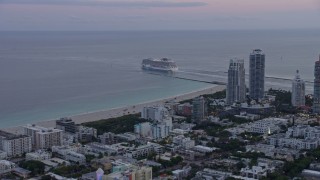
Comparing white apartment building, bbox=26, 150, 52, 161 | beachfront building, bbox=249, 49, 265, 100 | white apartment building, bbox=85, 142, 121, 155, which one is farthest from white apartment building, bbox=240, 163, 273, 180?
beachfront building, bbox=249, 49, 265, 100

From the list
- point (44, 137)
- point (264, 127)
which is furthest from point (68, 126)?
point (264, 127)

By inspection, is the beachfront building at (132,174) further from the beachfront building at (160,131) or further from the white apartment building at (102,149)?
the beachfront building at (160,131)

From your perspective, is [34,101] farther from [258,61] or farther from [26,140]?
[258,61]

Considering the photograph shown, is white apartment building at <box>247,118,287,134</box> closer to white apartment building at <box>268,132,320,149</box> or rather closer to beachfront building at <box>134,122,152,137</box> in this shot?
white apartment building at <box>268,132,320,149</box>

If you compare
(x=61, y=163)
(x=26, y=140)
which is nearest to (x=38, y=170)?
(x=61, y=163)

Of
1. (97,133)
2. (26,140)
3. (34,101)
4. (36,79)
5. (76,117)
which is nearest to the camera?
(26,140)

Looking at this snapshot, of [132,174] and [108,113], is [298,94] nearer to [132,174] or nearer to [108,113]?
[108,113]
